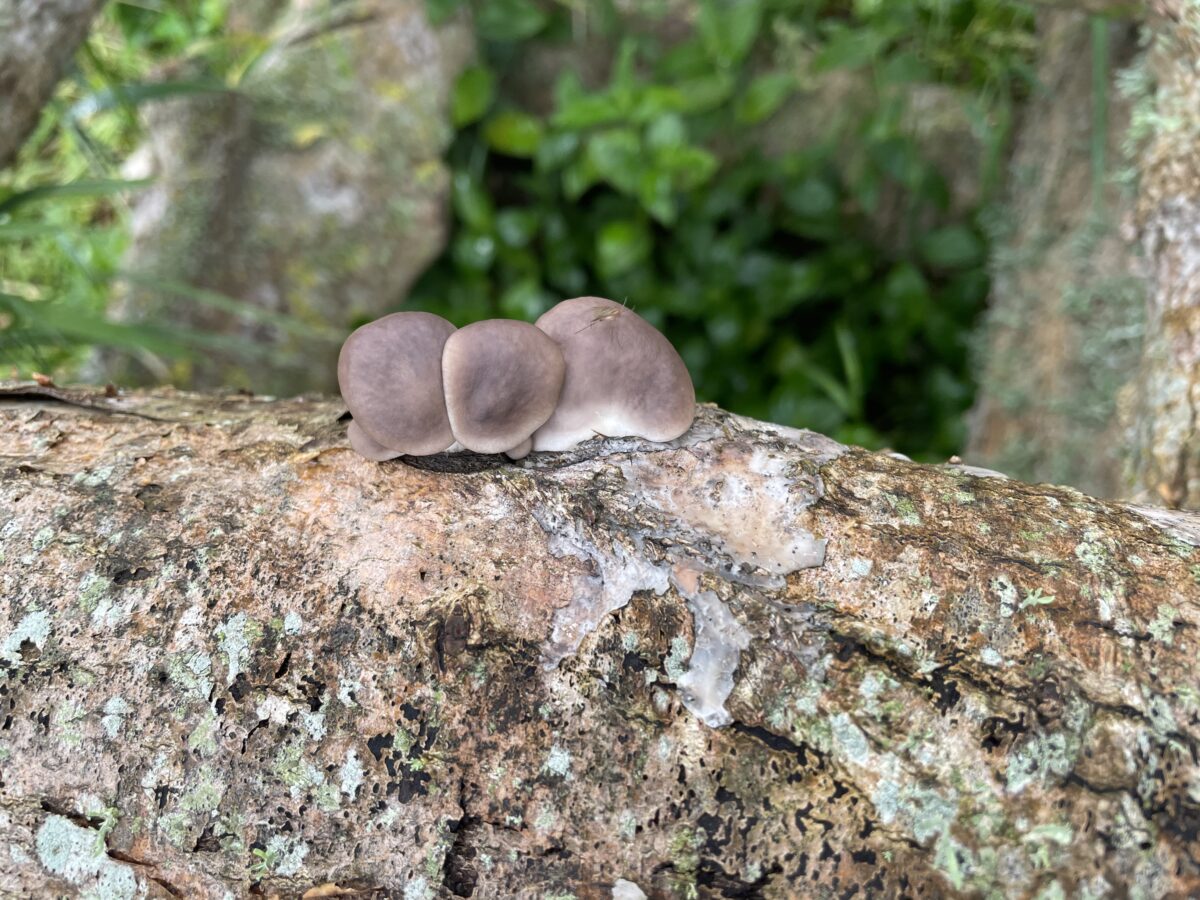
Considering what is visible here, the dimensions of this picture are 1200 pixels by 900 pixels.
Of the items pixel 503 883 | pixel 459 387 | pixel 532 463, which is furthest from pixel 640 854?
pixel 459 387

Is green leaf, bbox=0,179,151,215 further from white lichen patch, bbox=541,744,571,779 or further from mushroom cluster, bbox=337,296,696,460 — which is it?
white lichen patch, bbox=541,744,571,779

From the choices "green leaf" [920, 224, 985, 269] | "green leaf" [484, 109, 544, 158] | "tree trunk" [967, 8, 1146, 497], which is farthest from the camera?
"green leaf" [920, 224, 985, 269]

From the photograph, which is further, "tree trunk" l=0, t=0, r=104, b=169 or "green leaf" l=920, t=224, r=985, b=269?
"green leaf" l=920, t=224, r=985, b=269

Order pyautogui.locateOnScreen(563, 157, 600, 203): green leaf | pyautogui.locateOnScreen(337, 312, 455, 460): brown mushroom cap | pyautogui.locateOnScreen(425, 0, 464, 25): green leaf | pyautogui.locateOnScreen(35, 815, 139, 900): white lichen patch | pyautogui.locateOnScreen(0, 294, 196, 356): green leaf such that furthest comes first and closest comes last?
pyautogui.locateOnScreen(425, 0, 464, 25): green leaf → pyautogui.locateOnScreen(563, 157, 600, 203): green leaf → pyautogui.locateOnScreen(0, 294, 196, 356): green leaf → pyautogui.locateOnScreen(337, 312, 455, 460): brown mushroom cap → pyautogui.locateOnScreen(35, 815, 139, 900): white lichen patch

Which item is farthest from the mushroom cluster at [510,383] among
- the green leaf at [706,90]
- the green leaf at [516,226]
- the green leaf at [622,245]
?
the green leaf at [516,226]

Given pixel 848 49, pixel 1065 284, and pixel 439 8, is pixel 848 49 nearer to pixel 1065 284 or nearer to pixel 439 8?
pixel 1065 284

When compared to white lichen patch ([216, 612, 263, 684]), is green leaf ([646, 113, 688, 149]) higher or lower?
lower

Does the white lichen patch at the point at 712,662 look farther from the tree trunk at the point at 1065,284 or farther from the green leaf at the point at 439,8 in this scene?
the green leaf at the point at 439,8

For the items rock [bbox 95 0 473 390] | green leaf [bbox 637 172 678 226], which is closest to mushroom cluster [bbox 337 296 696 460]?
green leaf [bbox 637 172 678 226]
